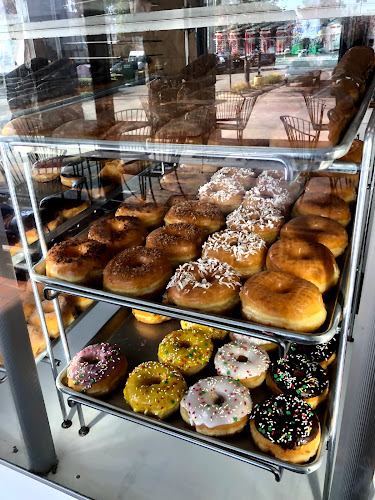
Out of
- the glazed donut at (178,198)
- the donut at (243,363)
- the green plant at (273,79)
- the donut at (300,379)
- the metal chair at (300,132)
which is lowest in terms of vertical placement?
the donut at (300,379)

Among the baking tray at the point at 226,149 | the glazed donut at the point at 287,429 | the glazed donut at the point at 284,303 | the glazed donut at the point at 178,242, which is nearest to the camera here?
the baking tray at the point at 226,149

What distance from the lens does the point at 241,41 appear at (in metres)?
1.97

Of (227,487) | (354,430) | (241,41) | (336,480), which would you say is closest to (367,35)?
(241,41)

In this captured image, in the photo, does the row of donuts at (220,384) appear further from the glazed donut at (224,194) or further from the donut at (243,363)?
the glazed donut at (224,194)

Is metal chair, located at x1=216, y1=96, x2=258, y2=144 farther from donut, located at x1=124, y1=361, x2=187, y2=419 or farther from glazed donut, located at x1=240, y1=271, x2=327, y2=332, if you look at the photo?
donut, located at x1=124, y1=361, x2=187, y2=419

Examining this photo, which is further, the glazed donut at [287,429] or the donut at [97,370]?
the donut at [97,370]

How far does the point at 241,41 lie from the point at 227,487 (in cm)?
203

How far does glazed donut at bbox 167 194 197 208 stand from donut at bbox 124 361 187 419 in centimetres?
81

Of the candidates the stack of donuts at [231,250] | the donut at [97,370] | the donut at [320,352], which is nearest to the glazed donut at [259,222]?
the stack of donuts at [231,250]

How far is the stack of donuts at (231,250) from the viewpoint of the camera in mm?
1367

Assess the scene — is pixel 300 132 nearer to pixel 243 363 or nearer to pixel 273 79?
pixel 273 79

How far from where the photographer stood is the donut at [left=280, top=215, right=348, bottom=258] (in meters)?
1.63

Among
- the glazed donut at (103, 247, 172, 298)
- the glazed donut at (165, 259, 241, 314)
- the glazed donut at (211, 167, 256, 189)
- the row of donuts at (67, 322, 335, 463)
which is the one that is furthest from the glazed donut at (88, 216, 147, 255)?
the glazed donut at (211, 167, 256, 189)

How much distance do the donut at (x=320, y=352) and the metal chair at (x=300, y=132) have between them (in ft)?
3.22
